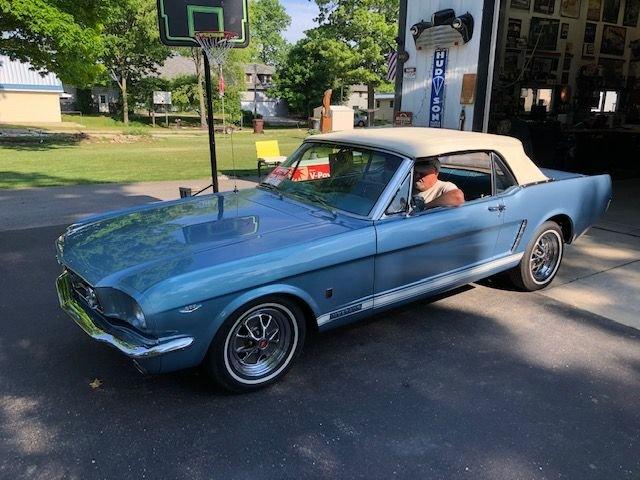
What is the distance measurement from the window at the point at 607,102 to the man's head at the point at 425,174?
12.0 meters

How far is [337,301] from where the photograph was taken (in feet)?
11.0

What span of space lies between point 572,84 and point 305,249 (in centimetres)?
1280

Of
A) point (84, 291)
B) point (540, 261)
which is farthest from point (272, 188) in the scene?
point (540, 261)

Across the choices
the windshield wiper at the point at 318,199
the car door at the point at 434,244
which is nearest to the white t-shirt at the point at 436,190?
the car door at the point at 434,244

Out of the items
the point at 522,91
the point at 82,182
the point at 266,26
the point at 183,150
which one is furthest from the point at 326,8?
the point at 266,26

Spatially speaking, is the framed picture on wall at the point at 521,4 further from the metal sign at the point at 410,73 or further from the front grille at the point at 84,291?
the front grille at the point at 84,291

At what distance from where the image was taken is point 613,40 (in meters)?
13.5

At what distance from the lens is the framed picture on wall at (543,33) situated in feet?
39.7

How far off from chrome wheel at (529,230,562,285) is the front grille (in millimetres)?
3633

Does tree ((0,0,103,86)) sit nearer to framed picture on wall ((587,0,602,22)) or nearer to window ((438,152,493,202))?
framed picture on wall ((587,0,602,22))

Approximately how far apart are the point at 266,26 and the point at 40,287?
9596cm

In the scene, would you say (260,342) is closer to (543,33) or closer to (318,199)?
(318,199)

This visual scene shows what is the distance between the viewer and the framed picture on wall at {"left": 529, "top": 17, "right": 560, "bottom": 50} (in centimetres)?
1209

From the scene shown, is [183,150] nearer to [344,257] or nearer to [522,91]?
[522,91]
